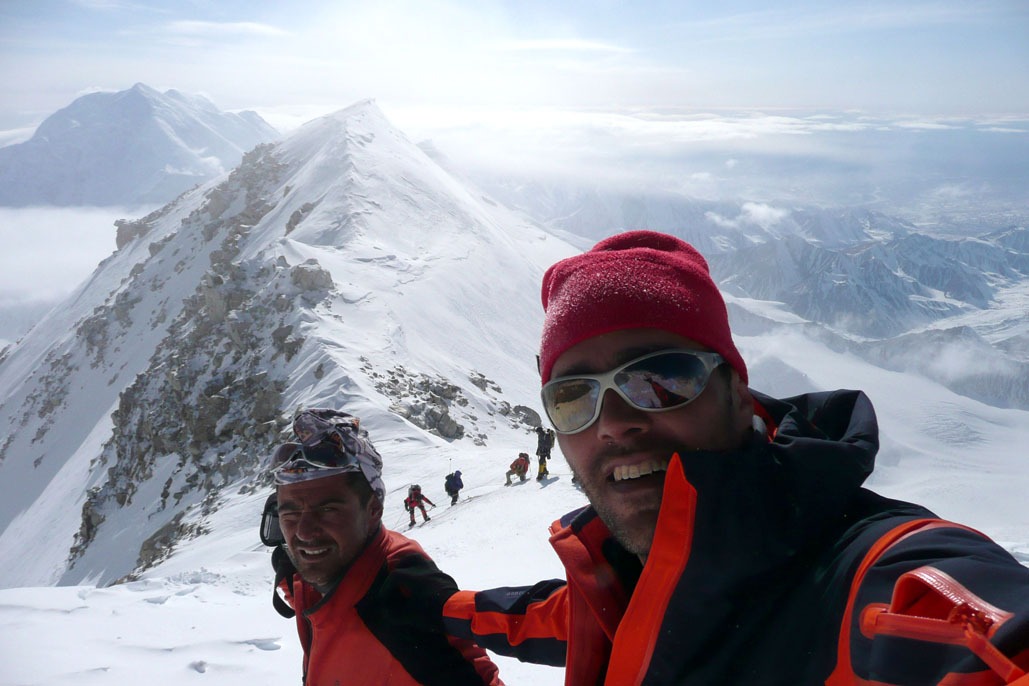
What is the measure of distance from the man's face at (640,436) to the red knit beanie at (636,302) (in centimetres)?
5

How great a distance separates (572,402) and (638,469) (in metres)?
0.35

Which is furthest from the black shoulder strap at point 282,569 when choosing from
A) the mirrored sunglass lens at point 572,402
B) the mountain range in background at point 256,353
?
the mountain range in background at point 256,353

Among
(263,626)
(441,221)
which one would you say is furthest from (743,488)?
(441,221)

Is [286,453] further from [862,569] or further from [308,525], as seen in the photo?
[862,569]

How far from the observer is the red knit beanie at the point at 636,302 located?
2.04m

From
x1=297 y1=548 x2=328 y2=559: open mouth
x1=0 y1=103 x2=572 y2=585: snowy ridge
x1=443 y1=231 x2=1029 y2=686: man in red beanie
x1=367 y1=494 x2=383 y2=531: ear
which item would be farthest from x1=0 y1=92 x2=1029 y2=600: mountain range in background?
x1=297 y1=548 x2=328 y2=559: open mouth

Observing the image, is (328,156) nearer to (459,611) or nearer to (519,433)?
(519,433)

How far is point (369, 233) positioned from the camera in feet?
173

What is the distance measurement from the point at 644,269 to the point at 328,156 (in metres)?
80.3

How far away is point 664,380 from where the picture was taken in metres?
1.96

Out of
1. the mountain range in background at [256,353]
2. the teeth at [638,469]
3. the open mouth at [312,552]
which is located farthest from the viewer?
the mountain range in background at [256,353]

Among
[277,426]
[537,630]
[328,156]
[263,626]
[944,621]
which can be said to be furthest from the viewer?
[328,156]

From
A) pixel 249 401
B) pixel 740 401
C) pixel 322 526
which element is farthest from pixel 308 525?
pixel 249 401

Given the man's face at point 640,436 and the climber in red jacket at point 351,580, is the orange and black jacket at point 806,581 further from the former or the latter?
the climber in red jacket at point 351,580
